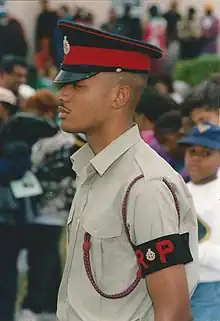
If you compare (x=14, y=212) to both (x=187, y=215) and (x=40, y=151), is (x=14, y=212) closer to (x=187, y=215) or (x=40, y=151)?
(x=40, y=151)

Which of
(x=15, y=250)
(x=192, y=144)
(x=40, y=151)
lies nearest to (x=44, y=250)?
(x=15, y=250)

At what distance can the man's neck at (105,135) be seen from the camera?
168 centimetres

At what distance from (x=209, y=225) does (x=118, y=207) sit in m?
0.91

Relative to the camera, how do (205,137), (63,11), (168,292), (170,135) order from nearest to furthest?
(168,292) → (205,137) → (170,135) → (63,11)

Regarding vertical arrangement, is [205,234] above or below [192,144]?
below

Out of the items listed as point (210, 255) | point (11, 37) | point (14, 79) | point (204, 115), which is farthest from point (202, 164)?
point (11, 37)

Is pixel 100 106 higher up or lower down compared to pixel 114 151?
higher up

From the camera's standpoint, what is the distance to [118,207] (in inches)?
62.0

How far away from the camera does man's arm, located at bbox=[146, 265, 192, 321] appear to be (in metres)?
1.50

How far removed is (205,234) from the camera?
2.41 m

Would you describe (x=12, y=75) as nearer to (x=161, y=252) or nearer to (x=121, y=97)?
(x=121, y=97)

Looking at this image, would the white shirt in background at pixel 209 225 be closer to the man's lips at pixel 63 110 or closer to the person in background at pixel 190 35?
the man's lips at pixel 63 110

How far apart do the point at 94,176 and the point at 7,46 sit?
263 inches

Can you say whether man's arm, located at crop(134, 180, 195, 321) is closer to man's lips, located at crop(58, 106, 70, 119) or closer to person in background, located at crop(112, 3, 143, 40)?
man's lips, located at crop(58, 106, 70, 119)
